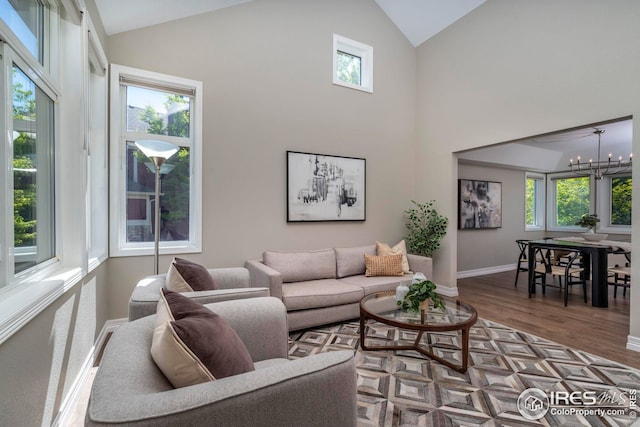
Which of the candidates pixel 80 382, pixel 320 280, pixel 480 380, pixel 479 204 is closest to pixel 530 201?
pixel 479 204

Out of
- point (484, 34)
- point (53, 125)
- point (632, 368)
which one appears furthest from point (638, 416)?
point (484, 34)

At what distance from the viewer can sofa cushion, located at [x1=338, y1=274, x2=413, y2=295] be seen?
3500 mm

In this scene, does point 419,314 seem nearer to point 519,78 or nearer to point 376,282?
point 376,282

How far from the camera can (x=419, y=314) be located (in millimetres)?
2539

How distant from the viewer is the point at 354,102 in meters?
4.56

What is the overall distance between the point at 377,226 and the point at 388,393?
9.54 feet

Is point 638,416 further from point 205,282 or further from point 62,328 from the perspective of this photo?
point 62,328

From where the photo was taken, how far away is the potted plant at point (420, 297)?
2.47 m

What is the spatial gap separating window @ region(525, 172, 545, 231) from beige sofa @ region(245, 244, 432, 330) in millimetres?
4858

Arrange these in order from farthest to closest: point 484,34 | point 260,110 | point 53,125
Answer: point 484,34
point 260,110
point 53,125

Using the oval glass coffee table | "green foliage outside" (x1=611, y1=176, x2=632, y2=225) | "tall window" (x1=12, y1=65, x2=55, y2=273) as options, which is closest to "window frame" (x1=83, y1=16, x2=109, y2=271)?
"tall window" (x1=12, y1=65, x2=55, y2=273)

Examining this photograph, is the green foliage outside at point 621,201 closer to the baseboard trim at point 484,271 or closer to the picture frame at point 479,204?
the baseboard trim at point 484,271

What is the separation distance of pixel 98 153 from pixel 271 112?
196 centimetres

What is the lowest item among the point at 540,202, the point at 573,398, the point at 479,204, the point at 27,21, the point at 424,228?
the point at 573,398
